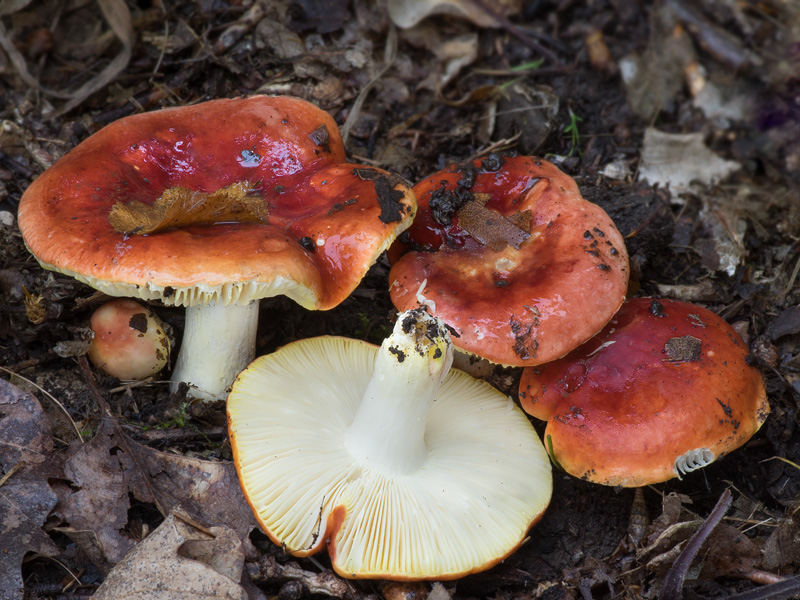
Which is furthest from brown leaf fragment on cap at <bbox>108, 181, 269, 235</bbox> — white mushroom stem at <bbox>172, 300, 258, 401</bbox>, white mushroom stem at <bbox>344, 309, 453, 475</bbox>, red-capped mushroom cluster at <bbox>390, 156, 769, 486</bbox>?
white mushroom stem at <bbox>344, 309, 453, 475</bbox>

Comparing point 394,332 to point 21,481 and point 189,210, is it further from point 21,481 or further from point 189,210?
point 21,481

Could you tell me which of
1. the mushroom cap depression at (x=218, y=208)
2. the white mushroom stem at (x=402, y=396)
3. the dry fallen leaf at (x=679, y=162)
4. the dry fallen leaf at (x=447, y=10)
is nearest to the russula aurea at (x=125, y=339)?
the mushroom cap depression at (x=218, y=208)

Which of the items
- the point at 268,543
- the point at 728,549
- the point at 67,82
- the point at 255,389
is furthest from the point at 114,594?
the point at 67,82

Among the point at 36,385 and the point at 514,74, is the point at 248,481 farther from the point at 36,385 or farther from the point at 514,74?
the point at 514,74

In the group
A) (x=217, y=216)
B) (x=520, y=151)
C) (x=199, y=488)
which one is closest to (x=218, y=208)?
(x=217, y=216)

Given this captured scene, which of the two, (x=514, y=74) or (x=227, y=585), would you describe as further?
(x=514, y=74)

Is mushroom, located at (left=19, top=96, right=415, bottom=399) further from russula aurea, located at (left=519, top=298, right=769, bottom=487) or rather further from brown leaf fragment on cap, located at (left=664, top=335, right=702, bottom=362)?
brown leaf fragment on cap, located at (left=664, top=335, right=702, bottom=362)

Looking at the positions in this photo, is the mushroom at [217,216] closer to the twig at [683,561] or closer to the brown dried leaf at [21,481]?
the brown dried leaf at [21,481]
